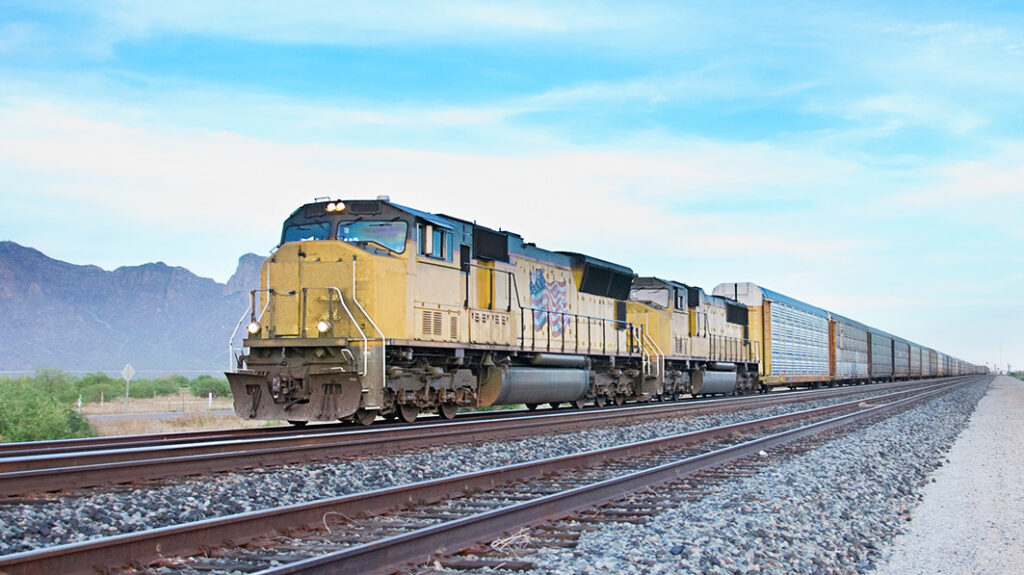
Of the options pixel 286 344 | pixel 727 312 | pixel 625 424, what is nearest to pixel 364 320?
pixel 286 344

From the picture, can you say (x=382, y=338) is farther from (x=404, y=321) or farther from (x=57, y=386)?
(x=57, y=386)

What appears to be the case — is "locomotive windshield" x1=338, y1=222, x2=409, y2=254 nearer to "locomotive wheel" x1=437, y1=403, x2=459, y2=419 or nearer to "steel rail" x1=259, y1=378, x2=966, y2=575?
"locomotive wheel" x1=437, y1=403, x2=459, y2=419

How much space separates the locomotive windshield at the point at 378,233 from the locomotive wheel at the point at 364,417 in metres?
2.23

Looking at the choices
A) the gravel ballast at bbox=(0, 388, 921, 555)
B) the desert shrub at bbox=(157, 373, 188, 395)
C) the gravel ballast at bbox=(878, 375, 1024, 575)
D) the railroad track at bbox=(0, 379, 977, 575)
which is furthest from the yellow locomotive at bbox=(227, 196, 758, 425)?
the desert shrub at bbox=(157, 373, 188, 395)

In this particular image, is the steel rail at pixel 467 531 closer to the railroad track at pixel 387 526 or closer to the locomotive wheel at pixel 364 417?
the railroad track at pixel 387 526

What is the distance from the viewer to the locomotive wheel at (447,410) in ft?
43.7

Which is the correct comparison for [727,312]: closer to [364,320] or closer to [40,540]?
[364,320]

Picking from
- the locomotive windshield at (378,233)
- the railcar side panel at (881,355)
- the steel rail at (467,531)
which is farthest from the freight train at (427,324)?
the railcar side panel at (881,355)

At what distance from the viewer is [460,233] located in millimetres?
13727

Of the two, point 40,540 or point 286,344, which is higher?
point 286,344

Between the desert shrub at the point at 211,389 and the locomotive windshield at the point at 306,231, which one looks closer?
the locomotive windshield at the point at 306,231

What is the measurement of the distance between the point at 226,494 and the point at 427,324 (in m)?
6.10

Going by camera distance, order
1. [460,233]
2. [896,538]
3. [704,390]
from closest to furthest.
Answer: [896,538], [460,233], [704,390]

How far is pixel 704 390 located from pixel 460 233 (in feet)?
39.7
